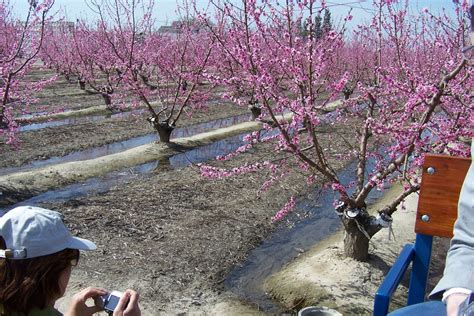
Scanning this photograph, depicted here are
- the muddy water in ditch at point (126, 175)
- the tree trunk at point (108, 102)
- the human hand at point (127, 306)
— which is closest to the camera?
the human hand at point (127, 306)

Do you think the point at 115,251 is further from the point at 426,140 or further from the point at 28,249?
the point at 28,249

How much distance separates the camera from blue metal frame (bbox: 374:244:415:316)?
Answer: 203 centimetres

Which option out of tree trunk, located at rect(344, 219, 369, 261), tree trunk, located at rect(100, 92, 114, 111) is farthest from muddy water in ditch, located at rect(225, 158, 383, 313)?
tree trunk, located at rect(100, 92, 114, 111)

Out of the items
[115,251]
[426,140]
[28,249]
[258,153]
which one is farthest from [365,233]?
[258,153]

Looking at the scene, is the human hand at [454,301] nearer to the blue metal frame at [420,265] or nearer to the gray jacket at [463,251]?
the gray jacket at [463,251]

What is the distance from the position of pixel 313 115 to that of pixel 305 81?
41 centimetres

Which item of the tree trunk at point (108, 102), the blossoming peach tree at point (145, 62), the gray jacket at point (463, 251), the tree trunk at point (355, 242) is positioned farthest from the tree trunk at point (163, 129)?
the gray jacket at point (463, 251)

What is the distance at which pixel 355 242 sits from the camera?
451 centimetres

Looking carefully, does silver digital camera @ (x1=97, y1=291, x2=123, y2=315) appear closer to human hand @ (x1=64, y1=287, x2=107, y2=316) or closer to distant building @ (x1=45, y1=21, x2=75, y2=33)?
human hand @ (x1=64, y1=287, x2=107, y2=316)

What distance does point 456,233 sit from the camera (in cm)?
138

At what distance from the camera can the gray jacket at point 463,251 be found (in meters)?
1.31

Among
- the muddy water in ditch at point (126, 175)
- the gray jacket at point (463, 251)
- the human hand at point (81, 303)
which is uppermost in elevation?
the gray jacket at point (463, 251)

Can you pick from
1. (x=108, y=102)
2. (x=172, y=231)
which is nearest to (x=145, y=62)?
(x=108, y=102)

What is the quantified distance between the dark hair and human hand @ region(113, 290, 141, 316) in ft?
0.70
